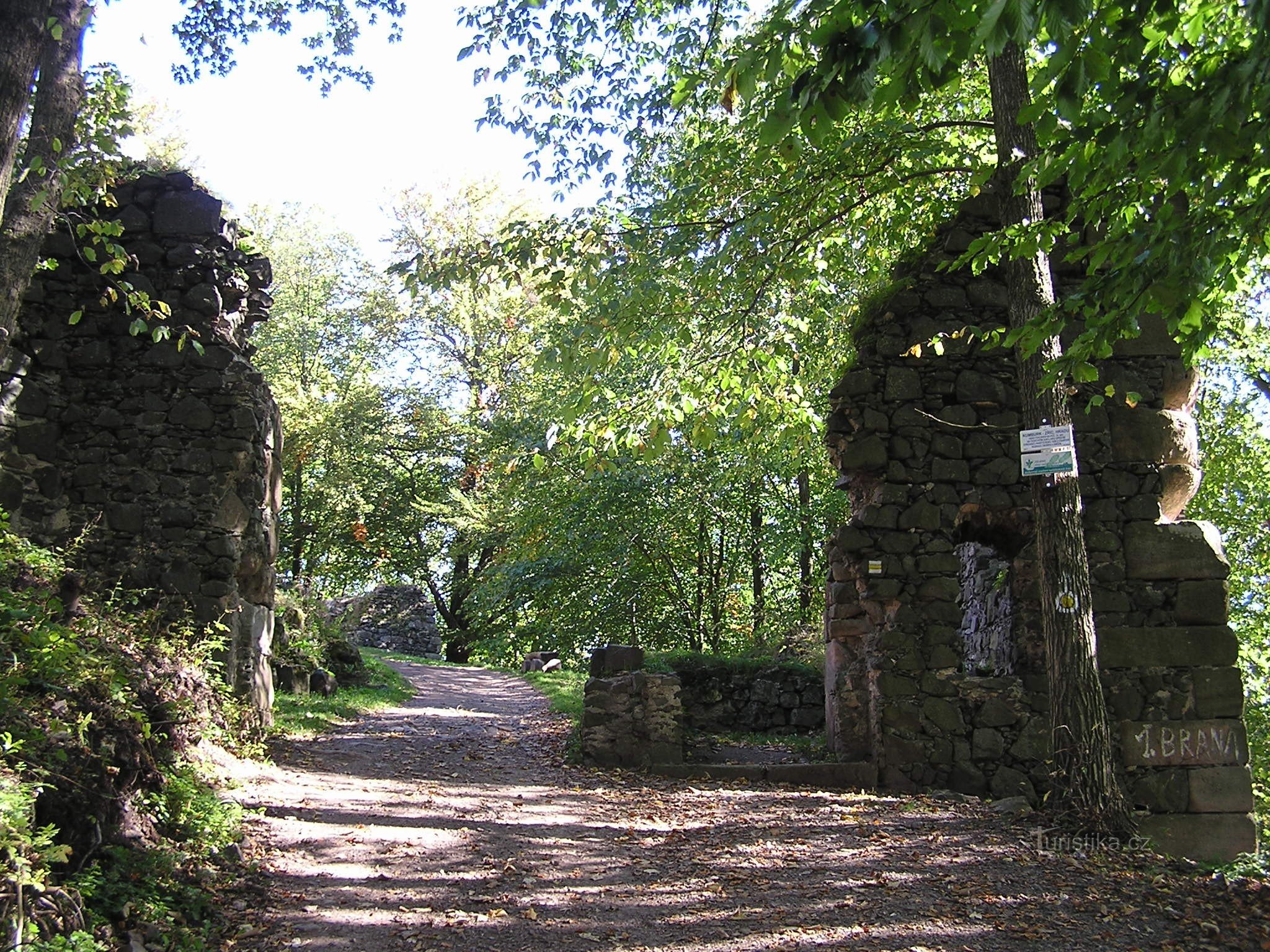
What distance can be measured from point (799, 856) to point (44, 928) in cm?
401

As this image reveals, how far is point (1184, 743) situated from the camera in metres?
7.46

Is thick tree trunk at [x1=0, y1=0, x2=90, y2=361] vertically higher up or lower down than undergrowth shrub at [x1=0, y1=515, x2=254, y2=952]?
higher up

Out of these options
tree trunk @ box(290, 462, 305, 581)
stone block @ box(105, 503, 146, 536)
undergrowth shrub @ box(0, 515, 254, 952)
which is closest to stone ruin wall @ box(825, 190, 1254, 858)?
undergrowth shrub @ box(0, 515, 254, 952)

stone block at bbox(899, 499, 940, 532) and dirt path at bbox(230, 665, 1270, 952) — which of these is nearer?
dirt path at bbox(230, 665, 1270, 952)

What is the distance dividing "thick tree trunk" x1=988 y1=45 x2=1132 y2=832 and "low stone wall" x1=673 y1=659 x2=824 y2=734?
6163 mm

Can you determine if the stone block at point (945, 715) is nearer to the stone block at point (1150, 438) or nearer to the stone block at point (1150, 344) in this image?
the stone block at point (1150, 438)

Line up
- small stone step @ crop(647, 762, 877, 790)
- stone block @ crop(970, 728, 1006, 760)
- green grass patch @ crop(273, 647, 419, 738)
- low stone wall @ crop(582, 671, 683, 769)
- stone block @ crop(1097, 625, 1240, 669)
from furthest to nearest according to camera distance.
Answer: green grass patch @ crop(273, 647, 419, 738) < low stone wall @ crop(582, 671, 683, 769) < small stone step @ crop(647, 762, 877, 790) < stone block @ crop(970, 728, 1006, 760) < stone block @ crop(1097, 625, 1240, 669)

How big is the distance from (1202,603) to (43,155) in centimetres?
903

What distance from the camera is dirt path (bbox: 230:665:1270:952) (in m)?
4.30

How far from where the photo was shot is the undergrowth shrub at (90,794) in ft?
11.1

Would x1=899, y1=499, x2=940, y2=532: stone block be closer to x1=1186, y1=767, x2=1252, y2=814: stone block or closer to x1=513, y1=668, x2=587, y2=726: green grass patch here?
x1=1186, y1=767, x2=1252, y2=814: stone block

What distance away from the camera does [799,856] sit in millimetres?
5633

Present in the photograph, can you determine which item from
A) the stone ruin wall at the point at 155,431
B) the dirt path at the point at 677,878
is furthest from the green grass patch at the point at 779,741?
the stone ruin wall at the point at 155,431

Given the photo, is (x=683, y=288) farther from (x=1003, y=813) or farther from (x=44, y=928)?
(x=44, y=928)
